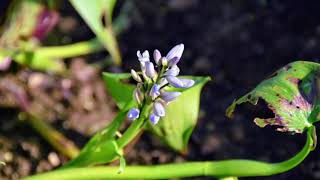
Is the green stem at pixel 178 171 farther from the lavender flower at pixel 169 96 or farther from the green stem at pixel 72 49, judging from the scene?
the green stem at pixel 72 49

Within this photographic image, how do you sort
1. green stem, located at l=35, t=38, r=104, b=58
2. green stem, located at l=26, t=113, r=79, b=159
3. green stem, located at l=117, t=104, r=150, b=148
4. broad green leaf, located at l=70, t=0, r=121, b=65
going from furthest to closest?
1. green stem, located at l=35, t=38, r=104, b=58
2. green stem, located at l=26, t=113, r=79, b=159
3. broad green leaf, located at l=70, t=0, r=121, b=65
4. green stem, located at l=117, t=104, r=150, b=148

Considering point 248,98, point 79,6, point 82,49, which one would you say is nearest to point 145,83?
point 248,98

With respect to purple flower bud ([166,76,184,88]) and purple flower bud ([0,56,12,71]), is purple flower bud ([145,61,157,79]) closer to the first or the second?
purple flower bud ([166,76,184,88])

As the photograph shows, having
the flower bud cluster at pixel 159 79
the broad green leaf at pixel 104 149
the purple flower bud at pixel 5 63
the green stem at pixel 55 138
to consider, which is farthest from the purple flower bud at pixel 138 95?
the purple flower bud at pixel 5 63

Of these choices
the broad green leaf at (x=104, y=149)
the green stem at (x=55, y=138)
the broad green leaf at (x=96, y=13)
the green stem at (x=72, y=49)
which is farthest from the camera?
the green stem at (x=72, y=49)

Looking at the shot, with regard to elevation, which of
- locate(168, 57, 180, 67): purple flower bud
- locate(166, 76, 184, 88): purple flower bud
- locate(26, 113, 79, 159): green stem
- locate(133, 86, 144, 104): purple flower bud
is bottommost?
locate(26, 113, 79, 159): green stem

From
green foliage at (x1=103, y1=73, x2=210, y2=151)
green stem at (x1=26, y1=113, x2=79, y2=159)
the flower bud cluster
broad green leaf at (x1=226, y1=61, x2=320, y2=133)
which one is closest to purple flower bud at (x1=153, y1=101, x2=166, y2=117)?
the flower bud cluster

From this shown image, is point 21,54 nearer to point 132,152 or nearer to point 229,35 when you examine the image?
point 132,152

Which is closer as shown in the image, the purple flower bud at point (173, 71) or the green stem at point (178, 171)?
the purple flower bud at point (173, 71)
